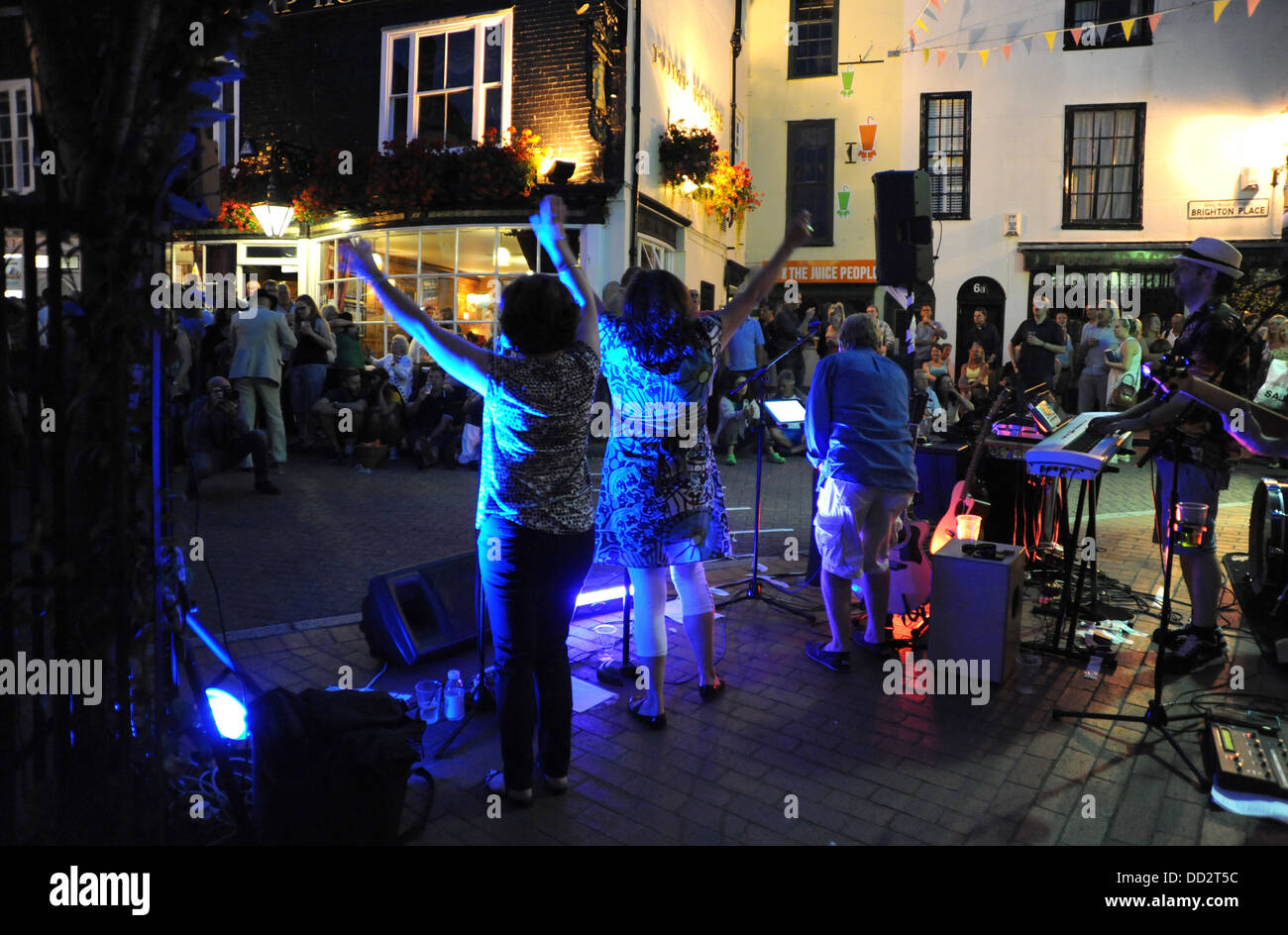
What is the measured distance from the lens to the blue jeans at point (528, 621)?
9.96ft

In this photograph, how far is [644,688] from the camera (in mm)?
4195

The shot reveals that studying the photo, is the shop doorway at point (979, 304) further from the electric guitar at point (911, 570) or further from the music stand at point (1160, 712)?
the music stand at point (1160, 712)

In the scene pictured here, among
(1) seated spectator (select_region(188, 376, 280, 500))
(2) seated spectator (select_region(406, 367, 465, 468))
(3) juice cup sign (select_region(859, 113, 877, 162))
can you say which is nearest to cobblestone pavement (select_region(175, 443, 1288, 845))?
(1) seated spectator (select_region(188, 376, 280, 500))

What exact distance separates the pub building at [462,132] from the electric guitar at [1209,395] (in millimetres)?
9082

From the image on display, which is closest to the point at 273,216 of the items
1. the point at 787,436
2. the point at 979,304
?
the point at 787,436

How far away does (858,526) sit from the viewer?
4555mm

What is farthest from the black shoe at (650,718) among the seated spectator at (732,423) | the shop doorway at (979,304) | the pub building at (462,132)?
the shop doorway at (979,304)

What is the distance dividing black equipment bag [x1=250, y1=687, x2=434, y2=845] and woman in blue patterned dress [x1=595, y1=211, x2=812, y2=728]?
1290mm

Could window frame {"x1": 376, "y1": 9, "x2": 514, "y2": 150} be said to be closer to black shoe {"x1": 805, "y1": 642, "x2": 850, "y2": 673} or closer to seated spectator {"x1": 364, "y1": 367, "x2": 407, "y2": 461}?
seated spectator {"x1": 364, "y1": 367, "x2": 407, "y2": 461}

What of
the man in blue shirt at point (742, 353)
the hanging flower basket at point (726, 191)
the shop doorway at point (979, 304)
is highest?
the hanging flower basket at point (726, 191)

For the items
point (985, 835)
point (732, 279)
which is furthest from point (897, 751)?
point (732, 279)

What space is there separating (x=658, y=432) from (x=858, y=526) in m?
1.44

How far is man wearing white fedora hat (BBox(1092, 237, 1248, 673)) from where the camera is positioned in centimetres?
428
